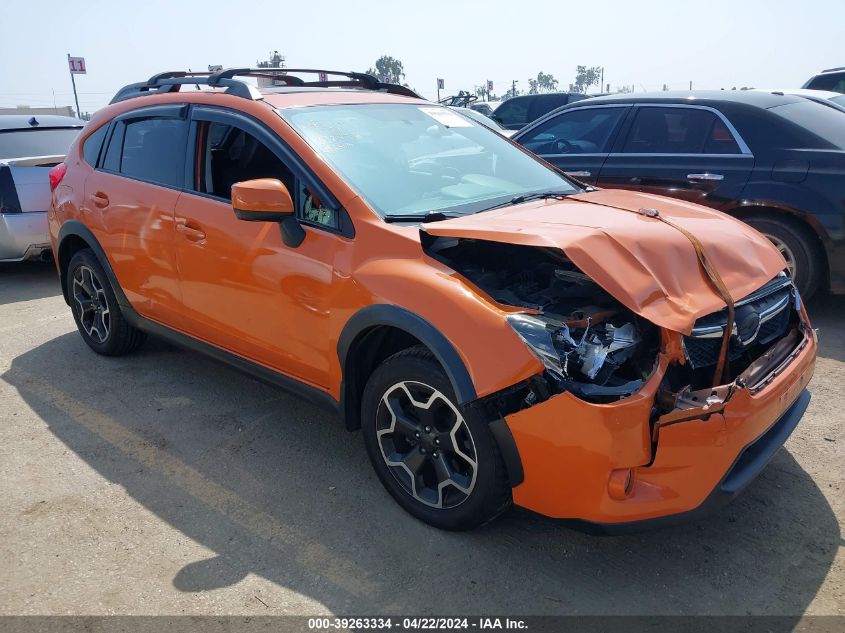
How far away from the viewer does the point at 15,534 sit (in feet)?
10.1

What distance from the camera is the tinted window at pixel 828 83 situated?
36.9 feet

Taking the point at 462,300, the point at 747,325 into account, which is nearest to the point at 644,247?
the point at 747,325

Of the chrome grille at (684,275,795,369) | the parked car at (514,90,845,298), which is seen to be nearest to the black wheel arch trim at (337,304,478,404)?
the chrome grille at (684,275,795,369)

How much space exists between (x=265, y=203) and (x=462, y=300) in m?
1.08

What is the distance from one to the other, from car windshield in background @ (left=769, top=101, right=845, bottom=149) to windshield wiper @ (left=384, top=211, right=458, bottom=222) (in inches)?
140

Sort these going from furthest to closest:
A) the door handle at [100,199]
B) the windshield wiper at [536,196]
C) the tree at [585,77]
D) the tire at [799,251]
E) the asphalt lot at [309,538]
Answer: the tree at [585,77] → the tire at [799,251] → the door handle at [100,199] → the windshield wiper at [536,196] → the asphalt lot at [309,538]

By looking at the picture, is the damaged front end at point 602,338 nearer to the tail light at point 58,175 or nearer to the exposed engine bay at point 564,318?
the exposed engine bay at point 564,318

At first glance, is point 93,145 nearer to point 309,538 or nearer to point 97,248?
point 97,248

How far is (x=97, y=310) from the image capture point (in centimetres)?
497

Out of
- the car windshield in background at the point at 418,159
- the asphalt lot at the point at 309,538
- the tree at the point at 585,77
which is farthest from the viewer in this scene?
the tree at the point at 585,77

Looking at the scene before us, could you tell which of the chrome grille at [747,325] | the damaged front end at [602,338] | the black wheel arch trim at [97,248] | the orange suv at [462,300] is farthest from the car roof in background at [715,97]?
the black wheel arch trim at [97,248]

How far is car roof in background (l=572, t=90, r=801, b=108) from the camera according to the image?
5.57 meters

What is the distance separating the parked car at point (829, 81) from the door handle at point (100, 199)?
1097cm

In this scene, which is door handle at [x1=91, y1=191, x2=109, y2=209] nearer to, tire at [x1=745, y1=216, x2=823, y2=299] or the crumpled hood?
the crumpled hood
